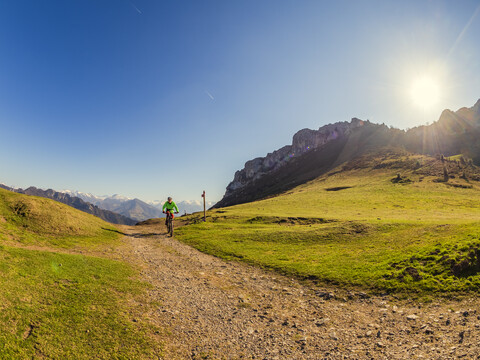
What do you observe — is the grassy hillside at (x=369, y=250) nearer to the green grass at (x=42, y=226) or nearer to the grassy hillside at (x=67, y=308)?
the green grass at (x=42, y=226)

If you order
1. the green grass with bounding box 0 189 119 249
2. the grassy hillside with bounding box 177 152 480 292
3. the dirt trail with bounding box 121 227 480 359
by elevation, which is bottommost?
the dirt trail with bounding box 121 227 480 359

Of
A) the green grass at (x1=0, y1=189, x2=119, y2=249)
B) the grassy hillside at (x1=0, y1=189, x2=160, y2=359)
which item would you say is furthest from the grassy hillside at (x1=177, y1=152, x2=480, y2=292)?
the grassy hillside at (x1=0, y1=189, x2=160, y2=359)

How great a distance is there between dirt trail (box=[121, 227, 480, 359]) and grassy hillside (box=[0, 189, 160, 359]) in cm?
125

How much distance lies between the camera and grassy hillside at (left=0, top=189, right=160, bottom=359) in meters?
6.21

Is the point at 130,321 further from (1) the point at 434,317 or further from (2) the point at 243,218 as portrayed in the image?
(2) the point at 243,218

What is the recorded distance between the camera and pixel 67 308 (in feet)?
26.6

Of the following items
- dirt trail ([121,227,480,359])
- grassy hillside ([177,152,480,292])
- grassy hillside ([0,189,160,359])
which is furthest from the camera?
grassy hillside ([177,152,480,292])

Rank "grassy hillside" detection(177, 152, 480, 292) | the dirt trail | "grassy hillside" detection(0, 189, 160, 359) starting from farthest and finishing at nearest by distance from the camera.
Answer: "grassy hillside" detection(177, 152, 480, 292) < the dirt trail < "grassy hillside" detection(0, 189, 160, 359)

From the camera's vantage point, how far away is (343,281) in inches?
541

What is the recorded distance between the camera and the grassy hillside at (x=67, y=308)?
20.4 ft

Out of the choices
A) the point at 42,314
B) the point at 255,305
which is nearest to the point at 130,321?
the point at 42,314

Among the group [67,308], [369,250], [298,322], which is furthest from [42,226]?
[369,250]

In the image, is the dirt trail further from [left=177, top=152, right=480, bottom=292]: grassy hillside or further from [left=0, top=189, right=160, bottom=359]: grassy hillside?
[left=177, top=152, right=480, bottom=292]: grassy hillside

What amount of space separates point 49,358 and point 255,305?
8.14m
